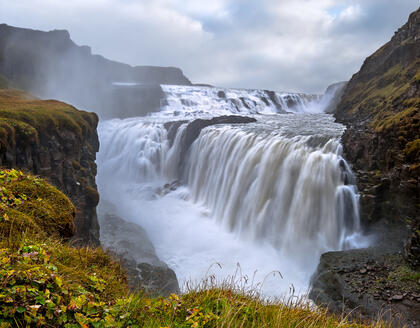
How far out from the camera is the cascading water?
13031 mm

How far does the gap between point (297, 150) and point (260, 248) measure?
637 centimetres

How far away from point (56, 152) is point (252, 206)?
11.3 meters

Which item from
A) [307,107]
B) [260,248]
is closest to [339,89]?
[307,107]

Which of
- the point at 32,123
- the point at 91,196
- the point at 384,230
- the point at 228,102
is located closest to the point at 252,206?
the point at 384,230

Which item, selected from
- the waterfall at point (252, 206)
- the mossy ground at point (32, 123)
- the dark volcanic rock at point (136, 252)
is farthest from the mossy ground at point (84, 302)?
the mossy ground at point (32, 123)

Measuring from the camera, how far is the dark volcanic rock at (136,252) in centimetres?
1019

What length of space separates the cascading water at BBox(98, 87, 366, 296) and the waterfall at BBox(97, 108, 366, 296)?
0.05 meters

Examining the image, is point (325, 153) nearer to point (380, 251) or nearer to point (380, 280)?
point (380, 251)

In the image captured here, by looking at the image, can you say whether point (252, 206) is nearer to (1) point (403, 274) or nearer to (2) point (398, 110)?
(1) point (403, 274)

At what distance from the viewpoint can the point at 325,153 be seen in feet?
50.5

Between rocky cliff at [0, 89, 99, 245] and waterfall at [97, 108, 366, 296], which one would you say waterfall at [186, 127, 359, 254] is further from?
rocky cliff at [0, 89, 99, 245]

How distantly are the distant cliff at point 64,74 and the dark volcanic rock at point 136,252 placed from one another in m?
37.4

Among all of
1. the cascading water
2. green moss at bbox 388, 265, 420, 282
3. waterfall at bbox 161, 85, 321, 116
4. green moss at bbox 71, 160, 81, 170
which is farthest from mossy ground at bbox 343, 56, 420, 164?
waterfall at bbox 161, 85, 321, 116

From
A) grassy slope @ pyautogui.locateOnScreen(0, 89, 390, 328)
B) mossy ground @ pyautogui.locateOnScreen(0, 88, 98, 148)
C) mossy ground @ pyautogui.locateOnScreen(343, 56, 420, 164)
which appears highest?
mossy ground @ pyautogui.locateOnScreen(343, 56, 420, 164)
